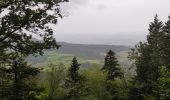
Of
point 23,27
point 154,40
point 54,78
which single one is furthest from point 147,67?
point 23,27

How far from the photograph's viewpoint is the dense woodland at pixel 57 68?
58.4 feet

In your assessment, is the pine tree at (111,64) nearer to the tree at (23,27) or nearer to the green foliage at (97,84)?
the green foliage at (97,84)

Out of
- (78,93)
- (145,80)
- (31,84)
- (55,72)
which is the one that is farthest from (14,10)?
(55,72)

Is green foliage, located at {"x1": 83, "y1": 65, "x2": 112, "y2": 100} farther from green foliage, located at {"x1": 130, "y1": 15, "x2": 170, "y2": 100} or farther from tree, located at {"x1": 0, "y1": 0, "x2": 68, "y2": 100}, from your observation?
tree, located at {"x1": 0, "y1": 0, "x2": 68, "y2": 100}

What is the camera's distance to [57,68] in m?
77.2

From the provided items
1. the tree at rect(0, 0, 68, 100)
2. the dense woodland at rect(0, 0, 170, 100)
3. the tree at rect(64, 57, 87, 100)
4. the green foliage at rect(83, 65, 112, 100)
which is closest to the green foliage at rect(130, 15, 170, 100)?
the dense woodland at rect(0, 0, 170, 100)

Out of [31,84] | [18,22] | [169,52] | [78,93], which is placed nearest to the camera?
[18,22]

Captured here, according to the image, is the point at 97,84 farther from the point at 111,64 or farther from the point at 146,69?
the point at 146,69

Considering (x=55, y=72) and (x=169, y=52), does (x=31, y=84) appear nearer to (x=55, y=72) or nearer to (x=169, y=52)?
(x=169, y=52)

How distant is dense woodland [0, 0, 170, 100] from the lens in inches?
701

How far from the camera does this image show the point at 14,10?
1772cm

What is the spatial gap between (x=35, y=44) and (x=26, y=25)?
3.31 ft

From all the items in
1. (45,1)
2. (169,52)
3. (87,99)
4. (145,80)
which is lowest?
(87,99)

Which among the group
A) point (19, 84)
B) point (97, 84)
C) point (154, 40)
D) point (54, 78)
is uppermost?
point (154, 40)
